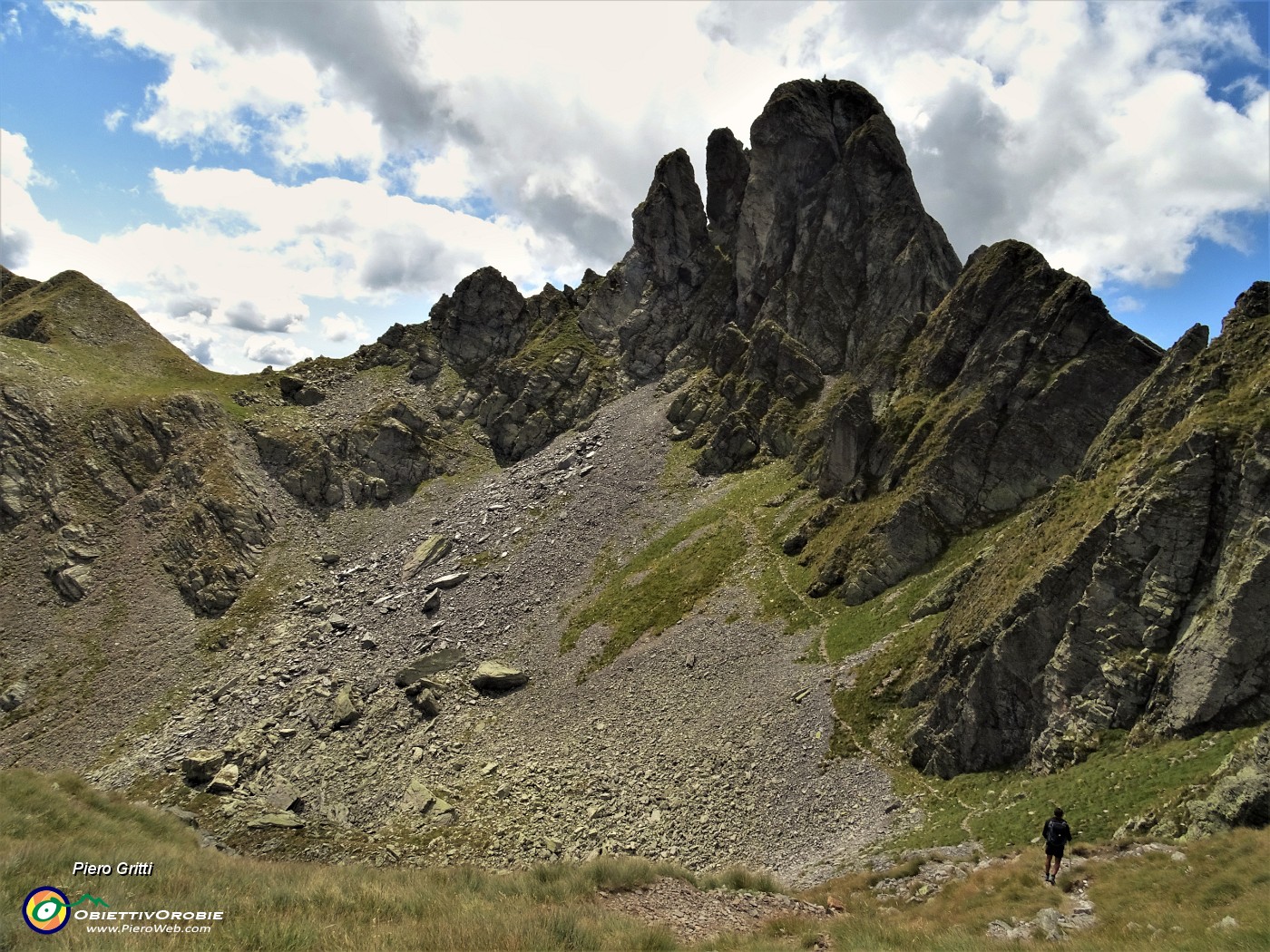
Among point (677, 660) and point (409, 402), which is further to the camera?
point (409, 402)

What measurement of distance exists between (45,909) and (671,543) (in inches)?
2324

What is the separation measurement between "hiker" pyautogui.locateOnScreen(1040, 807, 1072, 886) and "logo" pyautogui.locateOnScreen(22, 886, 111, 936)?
973 inches

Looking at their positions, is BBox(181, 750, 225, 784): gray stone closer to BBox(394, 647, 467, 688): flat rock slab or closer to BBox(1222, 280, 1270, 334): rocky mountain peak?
BBox(394, 647, 467, 688): flat rock slab

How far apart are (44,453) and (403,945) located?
98.2 m

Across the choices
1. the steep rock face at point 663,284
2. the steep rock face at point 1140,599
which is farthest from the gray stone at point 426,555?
the steep rock face at point 1140,599

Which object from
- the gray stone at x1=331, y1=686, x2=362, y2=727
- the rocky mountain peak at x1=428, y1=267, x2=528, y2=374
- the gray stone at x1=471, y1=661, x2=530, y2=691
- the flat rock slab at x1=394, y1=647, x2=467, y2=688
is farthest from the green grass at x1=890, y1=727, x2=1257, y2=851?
the rocky mountain peak at x1=428, y1=267, x2=528, y2=374

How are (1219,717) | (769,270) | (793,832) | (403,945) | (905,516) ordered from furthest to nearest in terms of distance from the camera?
1. (769,270)
2. (905,516)
3. (793,832)
4. (1219,717)
5. (403,945)

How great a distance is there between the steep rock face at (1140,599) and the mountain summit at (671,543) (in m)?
0.16

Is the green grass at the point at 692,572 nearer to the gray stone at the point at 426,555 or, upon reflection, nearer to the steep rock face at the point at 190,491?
the gray stone at the point at 426,555

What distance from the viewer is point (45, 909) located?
1295 cm

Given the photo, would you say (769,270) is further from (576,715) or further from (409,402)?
(576,715)

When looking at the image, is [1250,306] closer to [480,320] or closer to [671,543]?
[671,543]

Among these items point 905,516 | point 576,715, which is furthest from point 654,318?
point 576,715

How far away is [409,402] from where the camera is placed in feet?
361
